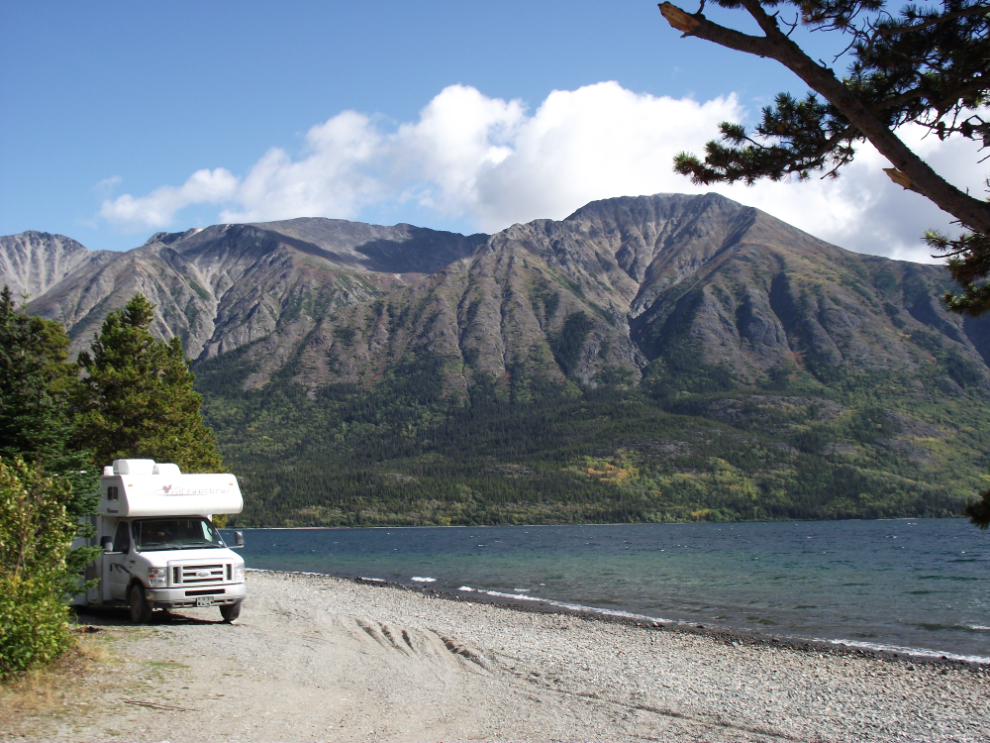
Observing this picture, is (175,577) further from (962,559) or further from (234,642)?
Result: (962,559)

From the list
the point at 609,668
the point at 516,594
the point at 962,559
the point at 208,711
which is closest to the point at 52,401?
the point at 208,711

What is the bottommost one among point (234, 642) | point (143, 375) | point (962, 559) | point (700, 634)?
point (962, 559)

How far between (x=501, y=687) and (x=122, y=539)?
38.2 ft

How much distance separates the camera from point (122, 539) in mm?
19562

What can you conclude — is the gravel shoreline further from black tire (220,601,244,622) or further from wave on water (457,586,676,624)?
wave on water (457,586,676,624)

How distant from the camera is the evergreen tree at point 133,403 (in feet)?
110

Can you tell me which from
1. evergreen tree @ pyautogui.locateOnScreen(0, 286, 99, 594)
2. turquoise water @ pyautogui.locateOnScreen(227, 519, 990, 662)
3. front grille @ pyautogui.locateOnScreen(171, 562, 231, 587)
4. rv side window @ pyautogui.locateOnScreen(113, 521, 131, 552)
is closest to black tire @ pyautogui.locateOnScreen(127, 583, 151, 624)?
front grille @ pyautogui.locateOnScreen(171, 562, 231, 587)

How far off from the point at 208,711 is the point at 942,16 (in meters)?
13.8

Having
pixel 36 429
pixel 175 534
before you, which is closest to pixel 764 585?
pixel 175 534

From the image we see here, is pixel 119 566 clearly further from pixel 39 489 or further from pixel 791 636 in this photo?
pixel 791 636

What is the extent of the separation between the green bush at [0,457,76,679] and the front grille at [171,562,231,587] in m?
6.58

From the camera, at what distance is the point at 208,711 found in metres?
10.8

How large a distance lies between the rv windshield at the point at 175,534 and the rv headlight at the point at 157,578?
914 millimetres

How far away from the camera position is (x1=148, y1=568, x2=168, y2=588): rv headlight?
60.1 ft
